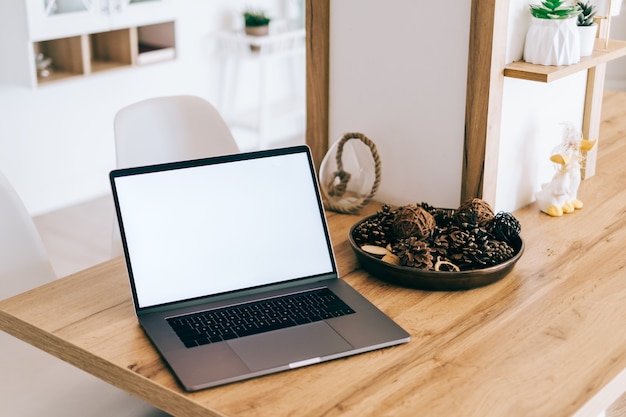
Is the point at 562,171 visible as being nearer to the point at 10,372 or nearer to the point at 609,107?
the point at 609,107

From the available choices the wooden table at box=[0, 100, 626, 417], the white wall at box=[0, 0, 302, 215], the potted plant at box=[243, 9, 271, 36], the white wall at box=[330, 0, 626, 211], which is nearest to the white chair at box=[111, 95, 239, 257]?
the white wall at box=[330, 0, 626, 211]

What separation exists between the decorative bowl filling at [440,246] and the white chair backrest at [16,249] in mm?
674

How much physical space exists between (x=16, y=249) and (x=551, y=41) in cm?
117

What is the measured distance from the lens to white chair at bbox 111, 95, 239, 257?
2066 millimetres

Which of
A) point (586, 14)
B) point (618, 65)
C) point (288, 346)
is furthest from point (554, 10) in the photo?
point (618, 65)

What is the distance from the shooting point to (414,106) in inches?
70.0

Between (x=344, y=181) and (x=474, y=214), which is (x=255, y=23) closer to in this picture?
(x=344, y=181)

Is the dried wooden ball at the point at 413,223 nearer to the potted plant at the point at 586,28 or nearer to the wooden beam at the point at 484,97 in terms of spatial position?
the wooden beam at the point at 484,97

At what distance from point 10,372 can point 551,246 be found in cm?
109

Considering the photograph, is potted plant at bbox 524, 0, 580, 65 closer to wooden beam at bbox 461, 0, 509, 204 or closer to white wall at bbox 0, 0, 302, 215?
wooden beam at bbox 461, 0, 509, 204

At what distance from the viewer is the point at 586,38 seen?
5.85 feet

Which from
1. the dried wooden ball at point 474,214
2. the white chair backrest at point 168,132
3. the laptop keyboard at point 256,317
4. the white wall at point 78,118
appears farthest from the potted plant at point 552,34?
the white wall at point 78,118

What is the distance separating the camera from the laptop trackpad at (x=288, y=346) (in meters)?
1.21

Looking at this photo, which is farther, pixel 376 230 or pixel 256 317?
pixel 376 230
